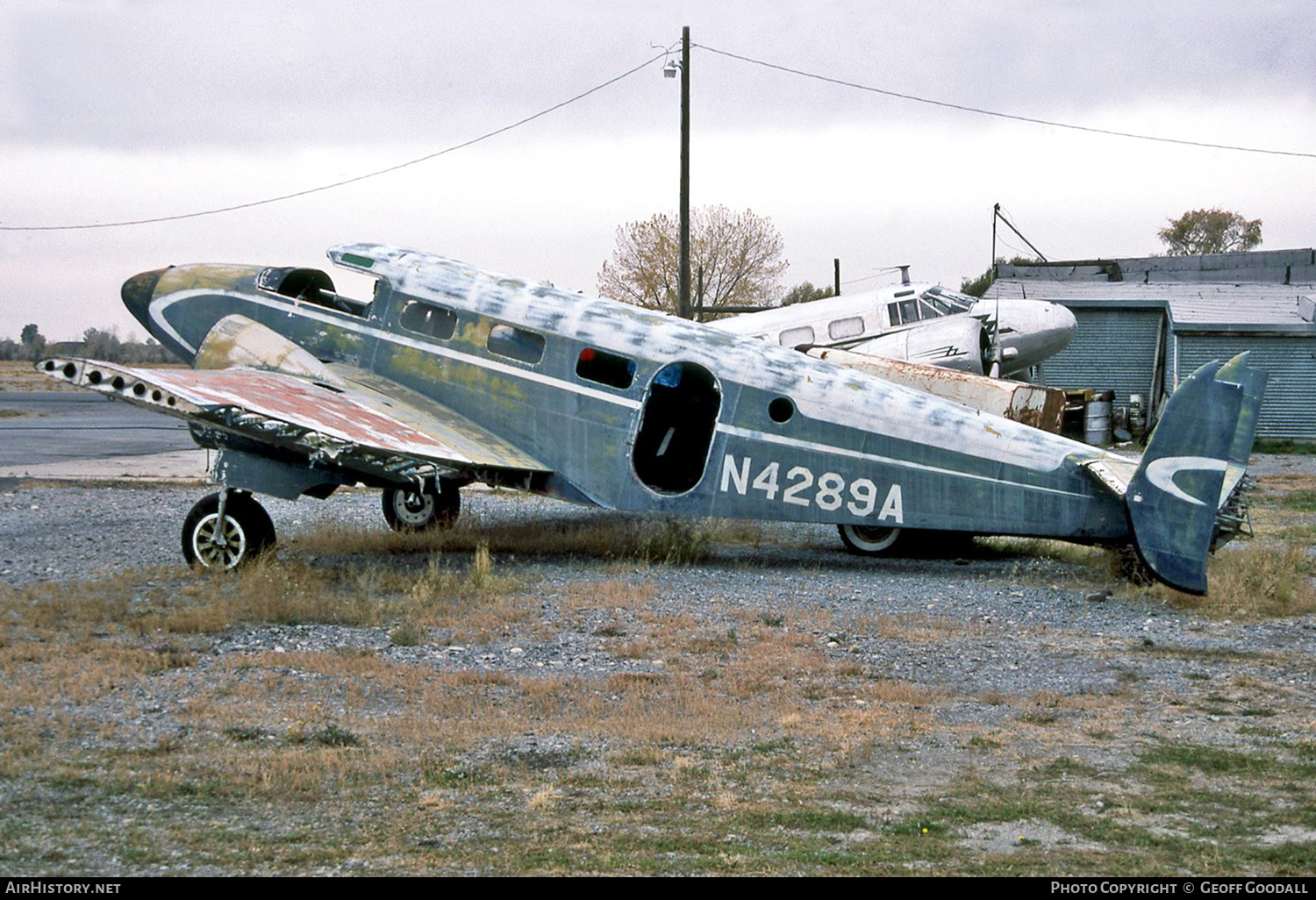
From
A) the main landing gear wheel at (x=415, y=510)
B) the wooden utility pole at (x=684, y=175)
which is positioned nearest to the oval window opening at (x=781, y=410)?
the main landing gear wheel at (x=415, y=510)

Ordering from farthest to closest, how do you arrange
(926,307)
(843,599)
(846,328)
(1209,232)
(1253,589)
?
(1209,232) → (926,307) → (846,328) → (1253,589) → (843,599)

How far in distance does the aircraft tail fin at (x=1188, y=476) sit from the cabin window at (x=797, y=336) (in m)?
12.6

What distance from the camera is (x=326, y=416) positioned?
1295cm

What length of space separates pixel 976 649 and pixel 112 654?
6.52 m

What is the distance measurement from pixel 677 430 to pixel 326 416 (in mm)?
4379

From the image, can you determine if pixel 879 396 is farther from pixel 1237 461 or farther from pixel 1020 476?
pixel 1237 461

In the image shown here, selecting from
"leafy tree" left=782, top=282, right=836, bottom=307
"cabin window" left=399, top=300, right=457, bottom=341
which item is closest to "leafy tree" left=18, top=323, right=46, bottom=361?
"leafy tree" left=782, top=282, right=836, bottom=307

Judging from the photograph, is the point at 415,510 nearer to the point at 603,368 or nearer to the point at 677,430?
the point at 677,430

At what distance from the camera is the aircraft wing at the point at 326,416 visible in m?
12.0

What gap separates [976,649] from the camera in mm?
10297

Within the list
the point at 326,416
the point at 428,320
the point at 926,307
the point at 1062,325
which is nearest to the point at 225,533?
the point at 326,416

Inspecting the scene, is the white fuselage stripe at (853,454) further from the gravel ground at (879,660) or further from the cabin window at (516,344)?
the cabin window at (516,344)

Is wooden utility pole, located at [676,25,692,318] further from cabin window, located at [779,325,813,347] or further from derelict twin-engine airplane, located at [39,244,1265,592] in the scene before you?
derelict twin-engine airplane, located at [39,244,1265,592]

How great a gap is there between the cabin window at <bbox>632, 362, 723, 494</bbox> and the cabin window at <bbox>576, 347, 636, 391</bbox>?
0.60 metres
